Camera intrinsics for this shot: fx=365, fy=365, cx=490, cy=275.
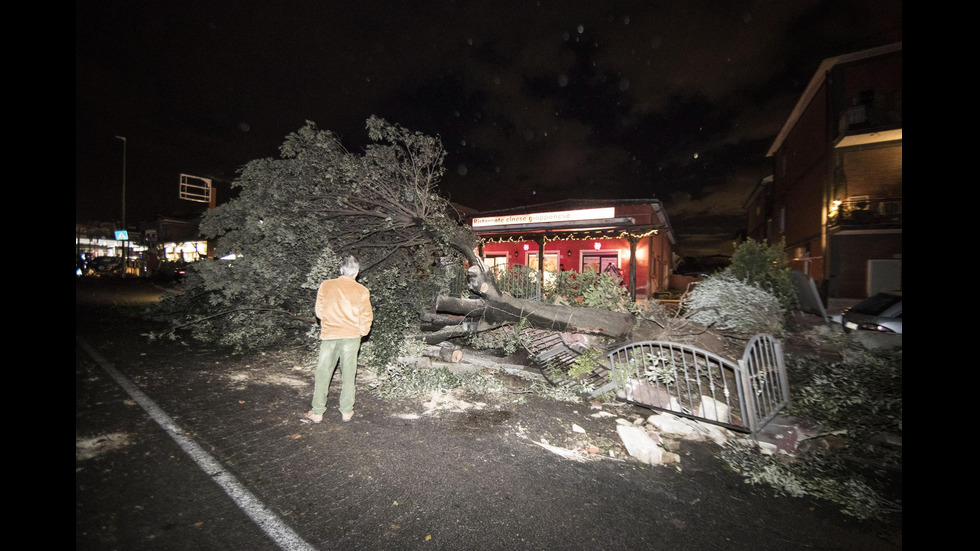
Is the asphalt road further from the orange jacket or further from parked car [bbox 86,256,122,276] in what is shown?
parked car [bbox 86,256,122,276]

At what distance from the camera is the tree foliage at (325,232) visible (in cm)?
644

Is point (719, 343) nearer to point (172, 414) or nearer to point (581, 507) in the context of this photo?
point (581, 507)

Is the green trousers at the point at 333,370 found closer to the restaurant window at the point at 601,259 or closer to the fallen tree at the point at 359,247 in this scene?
the fallen tree at the point at 359,247

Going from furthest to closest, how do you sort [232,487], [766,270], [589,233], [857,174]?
1. [589,233]
2. [857,174]
3. [766,270]
4. [232,487]

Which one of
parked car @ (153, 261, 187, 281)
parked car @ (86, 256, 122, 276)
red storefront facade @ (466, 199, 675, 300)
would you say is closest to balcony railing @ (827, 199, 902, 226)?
red storefront facade @ (466, 199, 675, 300)

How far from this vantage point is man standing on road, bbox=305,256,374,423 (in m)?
4.04

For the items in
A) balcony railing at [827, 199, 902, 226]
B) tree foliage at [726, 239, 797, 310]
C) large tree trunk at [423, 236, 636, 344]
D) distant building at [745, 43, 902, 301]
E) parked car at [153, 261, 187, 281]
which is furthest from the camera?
parked car at [153, 261, 187, 281]

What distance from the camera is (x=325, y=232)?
6.73 metres

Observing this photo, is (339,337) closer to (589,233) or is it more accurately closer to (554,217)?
(589,233)

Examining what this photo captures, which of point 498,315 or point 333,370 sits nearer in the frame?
point 333,370

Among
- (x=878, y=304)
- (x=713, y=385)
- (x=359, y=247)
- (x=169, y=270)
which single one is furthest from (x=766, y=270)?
(x=169, y=270)

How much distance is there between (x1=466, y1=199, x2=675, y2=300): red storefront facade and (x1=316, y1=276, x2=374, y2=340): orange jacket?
12288 mm

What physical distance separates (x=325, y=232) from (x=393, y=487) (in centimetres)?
512

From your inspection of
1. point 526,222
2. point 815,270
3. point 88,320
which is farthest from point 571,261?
point 88,320
